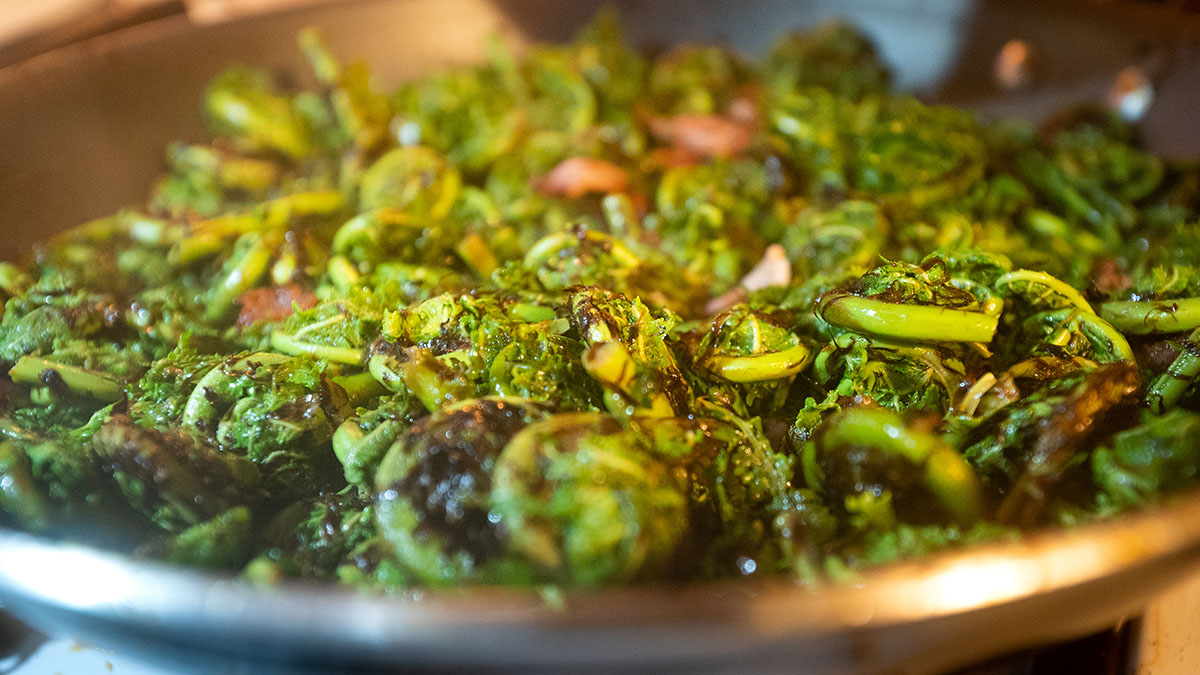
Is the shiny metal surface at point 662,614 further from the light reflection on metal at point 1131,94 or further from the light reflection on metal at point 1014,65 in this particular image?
the light reflection on metal at point 1014,65

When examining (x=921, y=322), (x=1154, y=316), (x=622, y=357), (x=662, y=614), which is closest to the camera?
(x=662, y=614)

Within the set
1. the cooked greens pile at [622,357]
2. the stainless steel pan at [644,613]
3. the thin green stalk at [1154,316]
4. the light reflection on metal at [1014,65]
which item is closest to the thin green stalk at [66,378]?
the cooked greens pile at [622,357]

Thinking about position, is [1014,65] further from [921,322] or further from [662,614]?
[662,614]

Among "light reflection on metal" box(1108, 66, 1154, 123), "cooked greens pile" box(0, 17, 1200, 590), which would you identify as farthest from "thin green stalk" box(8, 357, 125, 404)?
"light reflection on metal" box(1108, 66, 1154, 123)

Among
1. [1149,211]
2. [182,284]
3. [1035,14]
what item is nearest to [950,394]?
[1149,211]

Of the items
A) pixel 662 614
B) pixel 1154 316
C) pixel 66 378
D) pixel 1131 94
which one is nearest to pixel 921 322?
pixel 1154 316

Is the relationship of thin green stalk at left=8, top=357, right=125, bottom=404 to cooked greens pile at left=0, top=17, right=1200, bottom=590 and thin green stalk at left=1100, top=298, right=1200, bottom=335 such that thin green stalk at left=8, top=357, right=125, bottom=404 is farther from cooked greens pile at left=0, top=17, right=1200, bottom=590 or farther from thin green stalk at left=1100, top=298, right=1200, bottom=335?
thin green stalk at left=1100, top=298, right=1200, bottom=335

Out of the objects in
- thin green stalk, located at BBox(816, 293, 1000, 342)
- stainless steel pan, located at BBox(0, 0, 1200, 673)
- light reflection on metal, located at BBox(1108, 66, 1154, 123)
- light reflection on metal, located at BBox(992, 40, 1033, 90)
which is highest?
light reflection on metal, located at BBox(992, 40, 1033, 90)

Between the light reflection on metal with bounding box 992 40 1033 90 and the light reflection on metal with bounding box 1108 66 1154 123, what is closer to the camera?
the light reflection on metal with bounding box 1108 66 1154 123
